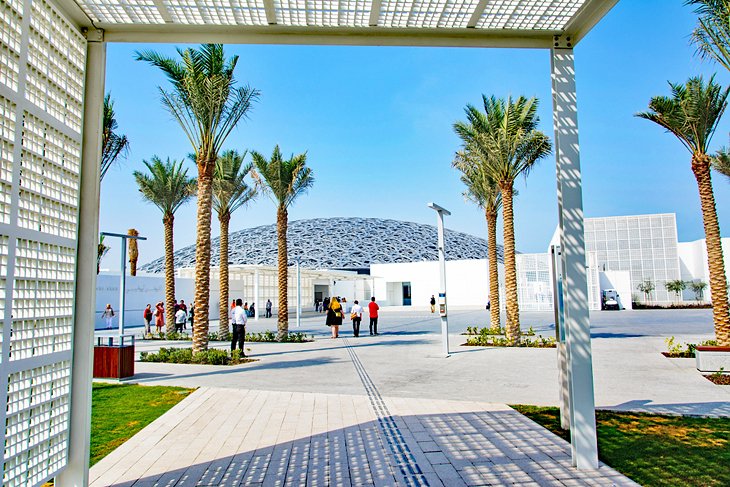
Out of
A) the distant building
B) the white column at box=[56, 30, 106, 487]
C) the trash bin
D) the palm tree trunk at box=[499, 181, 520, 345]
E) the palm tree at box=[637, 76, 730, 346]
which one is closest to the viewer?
the white column at box=[56, 30, 106, 487]

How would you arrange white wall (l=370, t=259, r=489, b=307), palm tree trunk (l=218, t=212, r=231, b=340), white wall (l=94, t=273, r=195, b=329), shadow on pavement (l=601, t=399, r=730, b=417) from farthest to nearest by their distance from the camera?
white wall (l=370, t=259, r=489, b=307) → white wall (l=94, t=273, r=195, b=329) → palm tree trunk (l=218, t=212, r=231, b=340) → shadow on pavement (l=601, t=399, r=730, b=417)

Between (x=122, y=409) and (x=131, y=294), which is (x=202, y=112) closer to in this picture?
(x=122, y=409)

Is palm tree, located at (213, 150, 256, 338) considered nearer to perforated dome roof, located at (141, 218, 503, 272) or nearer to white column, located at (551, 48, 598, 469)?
white column, located at (551, 48, 598, 469)

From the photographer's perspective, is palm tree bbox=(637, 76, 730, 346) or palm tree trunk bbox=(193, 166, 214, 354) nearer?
palm tree bbox=(637, 76, 730, 346)

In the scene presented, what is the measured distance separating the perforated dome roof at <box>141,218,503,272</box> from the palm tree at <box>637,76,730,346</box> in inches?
2156

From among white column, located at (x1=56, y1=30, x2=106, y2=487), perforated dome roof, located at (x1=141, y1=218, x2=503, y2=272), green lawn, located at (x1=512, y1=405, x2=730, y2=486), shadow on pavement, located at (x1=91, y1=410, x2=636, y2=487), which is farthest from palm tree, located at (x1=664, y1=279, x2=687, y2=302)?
white column, located at (x1=56, y1=30, x2=106, y2=487)

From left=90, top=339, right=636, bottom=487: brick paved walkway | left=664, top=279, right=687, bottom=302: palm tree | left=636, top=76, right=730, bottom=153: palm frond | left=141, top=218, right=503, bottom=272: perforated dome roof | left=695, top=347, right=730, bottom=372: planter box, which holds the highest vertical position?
left=141, top=218, right=503, bottom=272: perforated dome roof

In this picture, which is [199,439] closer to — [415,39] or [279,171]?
[415,39]

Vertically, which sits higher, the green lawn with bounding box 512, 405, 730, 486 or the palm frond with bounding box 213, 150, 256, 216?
the palm frond with bounding box 213, 150, 256, 216

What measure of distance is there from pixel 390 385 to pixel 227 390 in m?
2.87

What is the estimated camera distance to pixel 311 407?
6941mm

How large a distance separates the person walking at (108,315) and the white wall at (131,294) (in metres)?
0.41

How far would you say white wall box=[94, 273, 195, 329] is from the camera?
25.7 metres

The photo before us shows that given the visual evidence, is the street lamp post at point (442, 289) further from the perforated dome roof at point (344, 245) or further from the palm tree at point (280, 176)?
the perforated dome roof at point (344, 245)
